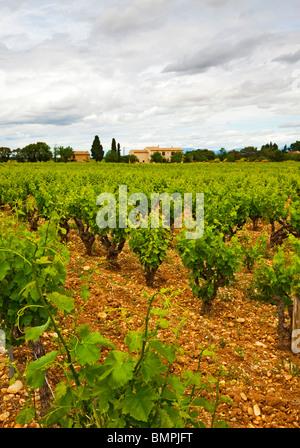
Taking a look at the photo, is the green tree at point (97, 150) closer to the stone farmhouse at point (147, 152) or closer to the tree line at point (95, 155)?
the tree line at point (95, 155)

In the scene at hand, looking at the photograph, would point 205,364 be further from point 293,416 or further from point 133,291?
point 133,291

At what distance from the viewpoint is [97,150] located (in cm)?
8494

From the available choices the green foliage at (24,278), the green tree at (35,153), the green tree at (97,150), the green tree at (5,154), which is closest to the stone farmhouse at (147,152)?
the green tree at (97,150)

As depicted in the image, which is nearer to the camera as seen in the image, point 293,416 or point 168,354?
point 168,354

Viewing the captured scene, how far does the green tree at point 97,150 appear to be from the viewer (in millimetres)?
84250

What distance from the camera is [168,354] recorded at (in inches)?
61.6

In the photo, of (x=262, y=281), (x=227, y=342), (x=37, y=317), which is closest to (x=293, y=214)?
(x=262, y=281)

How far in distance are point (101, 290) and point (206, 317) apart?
89.7 inches

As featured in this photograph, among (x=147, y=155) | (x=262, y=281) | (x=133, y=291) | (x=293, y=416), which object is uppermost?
(x=147, y=155)

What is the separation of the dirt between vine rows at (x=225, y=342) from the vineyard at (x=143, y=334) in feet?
0.06

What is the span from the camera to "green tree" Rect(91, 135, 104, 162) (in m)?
84.2

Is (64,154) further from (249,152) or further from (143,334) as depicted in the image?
Result: (143,334)

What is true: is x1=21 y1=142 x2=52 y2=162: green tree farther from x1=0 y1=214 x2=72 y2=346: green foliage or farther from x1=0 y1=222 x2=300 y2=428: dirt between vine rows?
x1=0 y1=214 x2=72 y2=346: green foliage

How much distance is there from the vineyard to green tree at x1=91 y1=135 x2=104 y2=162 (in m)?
78.9
